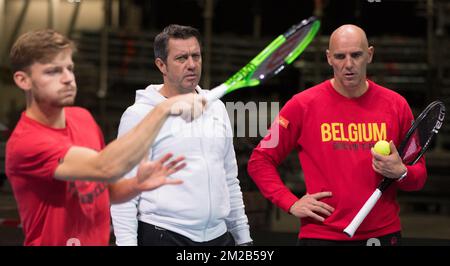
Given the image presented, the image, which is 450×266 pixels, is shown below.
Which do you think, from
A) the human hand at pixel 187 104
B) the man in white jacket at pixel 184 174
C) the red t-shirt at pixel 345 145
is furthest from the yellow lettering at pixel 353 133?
the human hand at pixel 187 104

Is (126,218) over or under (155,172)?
under

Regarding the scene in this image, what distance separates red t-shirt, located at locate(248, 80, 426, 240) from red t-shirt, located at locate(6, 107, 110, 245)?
0.98 metres

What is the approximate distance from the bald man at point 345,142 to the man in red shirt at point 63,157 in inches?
31.7

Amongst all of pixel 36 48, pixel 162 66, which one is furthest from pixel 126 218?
pixel 36 48

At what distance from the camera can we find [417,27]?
8.12m

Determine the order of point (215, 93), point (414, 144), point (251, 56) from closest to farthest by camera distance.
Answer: point (215, 93), point (414, 144), point (251, 56)

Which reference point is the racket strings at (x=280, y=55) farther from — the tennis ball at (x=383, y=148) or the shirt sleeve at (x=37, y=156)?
the shirt sleeve at (x=37, y=156)

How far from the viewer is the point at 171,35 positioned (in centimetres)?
333

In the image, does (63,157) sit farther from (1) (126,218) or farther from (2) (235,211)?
(2) (235,211)

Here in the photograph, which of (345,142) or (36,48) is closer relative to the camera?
(36,48)

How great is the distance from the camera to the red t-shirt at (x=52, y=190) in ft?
8.45

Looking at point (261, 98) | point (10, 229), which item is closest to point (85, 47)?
point (261, 98)

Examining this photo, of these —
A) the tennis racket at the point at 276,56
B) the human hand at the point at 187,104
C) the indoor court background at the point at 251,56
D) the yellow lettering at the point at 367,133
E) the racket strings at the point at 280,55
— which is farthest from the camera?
the indoor court background at the point at 251,56

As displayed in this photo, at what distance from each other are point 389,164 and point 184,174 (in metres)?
0.74
